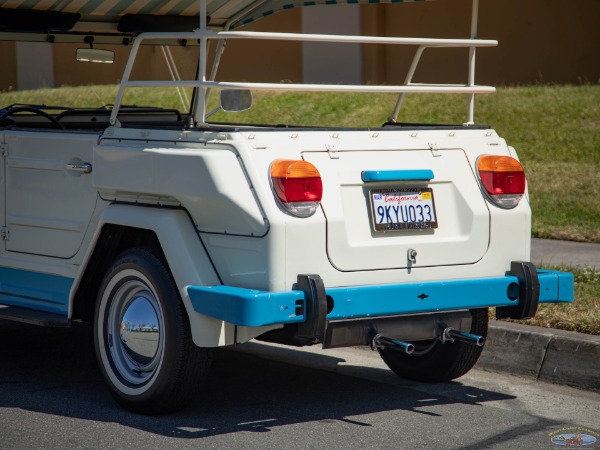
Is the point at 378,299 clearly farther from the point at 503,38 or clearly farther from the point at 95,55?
the point at 503,38

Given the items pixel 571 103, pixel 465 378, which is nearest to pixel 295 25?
pixel 571 103

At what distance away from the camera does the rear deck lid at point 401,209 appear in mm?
5227

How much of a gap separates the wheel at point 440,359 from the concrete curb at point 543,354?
428mm

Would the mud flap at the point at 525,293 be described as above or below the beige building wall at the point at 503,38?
below

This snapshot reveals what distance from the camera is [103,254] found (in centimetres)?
577

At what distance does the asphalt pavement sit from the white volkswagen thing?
0.45m

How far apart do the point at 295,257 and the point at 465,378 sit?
70.7 inches

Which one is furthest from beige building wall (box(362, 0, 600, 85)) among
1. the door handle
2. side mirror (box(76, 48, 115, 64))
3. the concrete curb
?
the door handle

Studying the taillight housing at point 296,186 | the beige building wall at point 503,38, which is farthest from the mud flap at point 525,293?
the beige building wall at point 503,38

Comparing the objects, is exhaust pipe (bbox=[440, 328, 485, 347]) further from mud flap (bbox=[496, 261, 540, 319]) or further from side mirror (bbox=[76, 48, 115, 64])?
side mirror (bbox=[76, 48, 115, 64])

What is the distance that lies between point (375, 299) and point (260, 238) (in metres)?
0.60

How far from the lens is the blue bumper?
488cm

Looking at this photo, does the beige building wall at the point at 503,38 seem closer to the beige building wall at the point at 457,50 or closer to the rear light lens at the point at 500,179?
the beige building wall at the point at 457,50

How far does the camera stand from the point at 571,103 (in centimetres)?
1412
